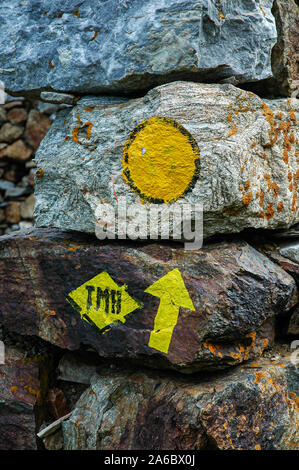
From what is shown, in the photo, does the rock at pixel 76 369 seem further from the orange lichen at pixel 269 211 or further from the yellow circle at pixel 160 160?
the orange lichen at pixel 269 211

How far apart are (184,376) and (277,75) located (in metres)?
1.78

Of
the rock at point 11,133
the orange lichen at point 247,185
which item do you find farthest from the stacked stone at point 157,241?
the rock at point 11,133

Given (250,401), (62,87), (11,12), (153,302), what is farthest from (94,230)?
(11,12)

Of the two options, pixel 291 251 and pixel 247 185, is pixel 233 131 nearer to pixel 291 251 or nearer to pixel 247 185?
pixel 247 185

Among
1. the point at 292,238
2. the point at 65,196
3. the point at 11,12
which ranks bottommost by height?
the point at 292,238

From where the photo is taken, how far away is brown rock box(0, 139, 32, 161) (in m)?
5.16

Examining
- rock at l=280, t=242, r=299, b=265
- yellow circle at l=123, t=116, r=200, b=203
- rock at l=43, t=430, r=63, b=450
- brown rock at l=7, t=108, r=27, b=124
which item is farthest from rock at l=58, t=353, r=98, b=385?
brown rock at l=7, t=108, r=27, b=124

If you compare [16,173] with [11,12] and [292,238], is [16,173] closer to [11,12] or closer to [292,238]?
[11,12]

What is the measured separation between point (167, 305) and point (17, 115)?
407 cm

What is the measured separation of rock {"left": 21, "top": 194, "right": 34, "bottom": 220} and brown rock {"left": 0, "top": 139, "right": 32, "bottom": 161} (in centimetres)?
50

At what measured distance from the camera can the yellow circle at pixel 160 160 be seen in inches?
78.2

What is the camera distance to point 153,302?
201cm

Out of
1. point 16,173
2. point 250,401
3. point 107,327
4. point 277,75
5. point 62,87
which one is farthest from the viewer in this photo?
point 16,173

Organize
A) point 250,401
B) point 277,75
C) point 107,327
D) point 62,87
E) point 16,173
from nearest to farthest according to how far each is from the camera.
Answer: point 250,401 → point 107,327 → point 62,87 → point 277,75 → point 16,173
